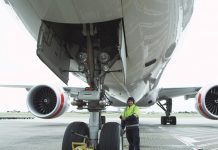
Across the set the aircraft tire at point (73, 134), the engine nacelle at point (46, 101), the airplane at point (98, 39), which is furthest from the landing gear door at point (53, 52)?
the engine nacelle at point (46, 101)

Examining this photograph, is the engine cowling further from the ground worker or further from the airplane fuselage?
the airplane fuselage

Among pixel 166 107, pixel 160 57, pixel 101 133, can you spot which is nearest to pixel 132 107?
pixel 160 57

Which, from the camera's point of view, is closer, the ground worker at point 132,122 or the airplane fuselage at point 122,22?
the airplane fuselage at point 122,22

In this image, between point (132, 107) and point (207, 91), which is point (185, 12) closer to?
point (132, 107)

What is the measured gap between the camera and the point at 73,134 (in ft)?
14.9

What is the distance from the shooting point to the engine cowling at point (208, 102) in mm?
6168

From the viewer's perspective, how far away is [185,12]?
434cm

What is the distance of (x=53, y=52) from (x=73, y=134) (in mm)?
1219

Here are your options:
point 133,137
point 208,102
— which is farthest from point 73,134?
point 208,102

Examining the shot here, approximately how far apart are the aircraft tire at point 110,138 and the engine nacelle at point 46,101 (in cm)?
186

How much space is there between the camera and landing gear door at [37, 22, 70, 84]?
369 centimetres

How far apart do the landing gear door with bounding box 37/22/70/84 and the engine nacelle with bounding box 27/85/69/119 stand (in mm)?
1545

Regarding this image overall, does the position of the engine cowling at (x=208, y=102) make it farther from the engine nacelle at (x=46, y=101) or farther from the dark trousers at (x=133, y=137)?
the engine nacelle at (x=46, y=101)

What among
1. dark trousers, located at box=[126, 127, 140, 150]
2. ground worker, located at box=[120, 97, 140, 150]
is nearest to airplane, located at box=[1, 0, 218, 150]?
ground worker, located at box=[120, 97, 140, 150]
